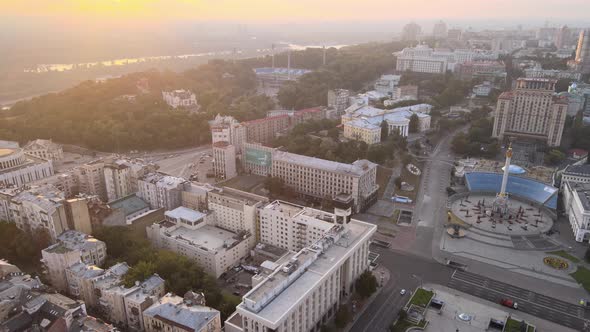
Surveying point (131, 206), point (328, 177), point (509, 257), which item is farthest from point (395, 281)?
point (131, 206)

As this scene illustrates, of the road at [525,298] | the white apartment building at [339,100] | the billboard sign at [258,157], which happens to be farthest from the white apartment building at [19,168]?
the white apartment building at [339,100]

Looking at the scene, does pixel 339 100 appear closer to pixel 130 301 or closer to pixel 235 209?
pixel 235 209

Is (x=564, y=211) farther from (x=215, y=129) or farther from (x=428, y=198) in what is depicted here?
(x=215, y=129)

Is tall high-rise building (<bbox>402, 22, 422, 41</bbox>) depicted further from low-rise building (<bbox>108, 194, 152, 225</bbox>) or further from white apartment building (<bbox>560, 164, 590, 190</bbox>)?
low-rise building (<bbox>108, 194, 152, 225</bbox>)

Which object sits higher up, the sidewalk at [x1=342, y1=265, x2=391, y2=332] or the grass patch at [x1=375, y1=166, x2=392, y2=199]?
the grass patch at [x1=375, y1=166, x2=392, y2=199]

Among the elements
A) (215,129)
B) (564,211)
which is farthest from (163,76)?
(564,211)

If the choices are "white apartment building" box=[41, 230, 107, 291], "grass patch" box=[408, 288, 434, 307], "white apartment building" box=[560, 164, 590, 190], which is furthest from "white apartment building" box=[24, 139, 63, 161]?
"white apartment building" box=[560, 164, 590, 190]
